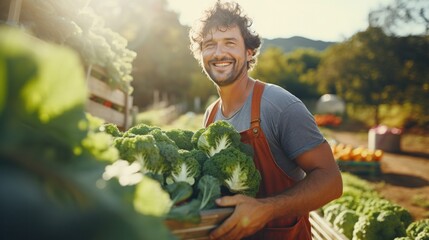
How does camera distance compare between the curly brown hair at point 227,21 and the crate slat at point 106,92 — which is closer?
the curly brown hair at point 227,21

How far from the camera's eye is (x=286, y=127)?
2.58 metres

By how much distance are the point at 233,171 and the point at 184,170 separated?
0.28 meters

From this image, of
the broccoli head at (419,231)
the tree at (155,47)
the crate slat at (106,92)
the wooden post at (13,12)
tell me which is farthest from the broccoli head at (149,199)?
the tree at (155,47)

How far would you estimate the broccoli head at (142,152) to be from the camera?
6.14ft

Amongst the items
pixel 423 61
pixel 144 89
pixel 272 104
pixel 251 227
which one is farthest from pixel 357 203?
pixel 144 89

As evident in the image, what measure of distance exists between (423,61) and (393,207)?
23.9 m

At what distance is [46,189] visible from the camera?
82 cm

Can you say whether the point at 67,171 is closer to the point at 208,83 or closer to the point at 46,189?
the point at 46,189

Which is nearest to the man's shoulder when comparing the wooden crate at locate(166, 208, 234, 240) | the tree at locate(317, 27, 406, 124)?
the wooden crate at locate(166, 208, 234, 240)

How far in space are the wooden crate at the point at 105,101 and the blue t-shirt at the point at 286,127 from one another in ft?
7.52

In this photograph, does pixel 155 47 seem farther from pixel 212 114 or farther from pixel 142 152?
pixel 142 152

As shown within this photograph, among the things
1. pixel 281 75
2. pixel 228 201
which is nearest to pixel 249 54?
pixel 228 201

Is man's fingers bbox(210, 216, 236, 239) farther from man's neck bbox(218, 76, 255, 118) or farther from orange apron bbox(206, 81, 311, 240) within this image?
man's neck bbox(218, 76, 255, 118)

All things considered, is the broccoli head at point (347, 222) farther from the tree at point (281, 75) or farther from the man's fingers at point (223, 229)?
the tree at point (281, 75)
